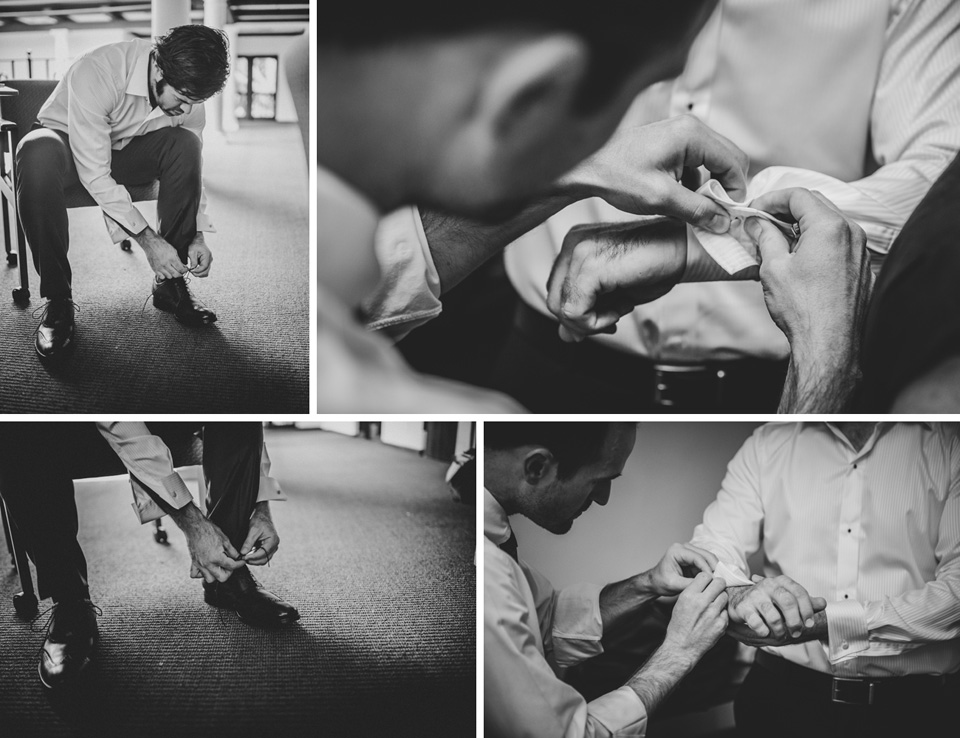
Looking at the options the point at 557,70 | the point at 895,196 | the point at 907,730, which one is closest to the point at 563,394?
the point at 557,70

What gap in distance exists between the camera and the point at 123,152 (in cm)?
162

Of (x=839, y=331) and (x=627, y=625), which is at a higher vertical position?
(x=839, y=331)

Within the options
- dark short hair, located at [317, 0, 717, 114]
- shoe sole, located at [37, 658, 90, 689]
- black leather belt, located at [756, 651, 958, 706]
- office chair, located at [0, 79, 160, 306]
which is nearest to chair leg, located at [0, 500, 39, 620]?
shoe sole, located at [37, 658, 90, 689]

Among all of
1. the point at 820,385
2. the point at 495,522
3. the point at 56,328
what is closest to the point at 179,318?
the point at 56,328

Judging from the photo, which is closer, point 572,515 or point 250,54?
point 250,54

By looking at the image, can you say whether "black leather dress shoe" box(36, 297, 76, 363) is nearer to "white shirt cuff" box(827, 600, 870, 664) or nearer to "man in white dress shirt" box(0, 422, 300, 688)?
"man in white dress shirt" box(0, 422, 300, 688)

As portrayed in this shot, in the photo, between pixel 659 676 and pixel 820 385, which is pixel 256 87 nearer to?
pixel 820 385

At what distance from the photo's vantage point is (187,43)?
5.26ft

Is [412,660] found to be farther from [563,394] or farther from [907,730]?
[907,730]

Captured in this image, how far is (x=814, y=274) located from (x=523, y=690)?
3.50 feet

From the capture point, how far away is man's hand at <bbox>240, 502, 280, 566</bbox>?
177 cm

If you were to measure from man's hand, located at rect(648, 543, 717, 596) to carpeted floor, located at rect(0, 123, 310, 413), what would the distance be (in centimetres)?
86

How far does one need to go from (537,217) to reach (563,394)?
0.37 metres

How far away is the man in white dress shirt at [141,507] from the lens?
1.71 meters
